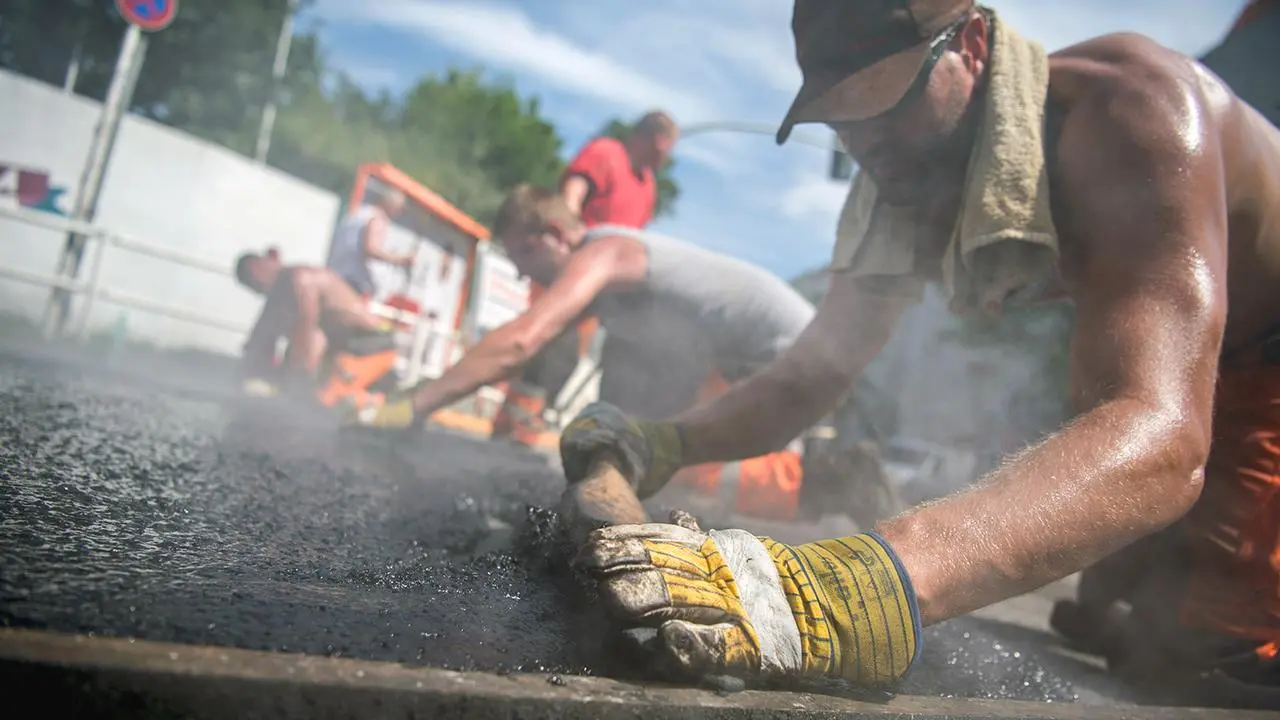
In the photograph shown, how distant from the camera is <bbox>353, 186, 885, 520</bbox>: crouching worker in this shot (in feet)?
9.04

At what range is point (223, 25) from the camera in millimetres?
19125

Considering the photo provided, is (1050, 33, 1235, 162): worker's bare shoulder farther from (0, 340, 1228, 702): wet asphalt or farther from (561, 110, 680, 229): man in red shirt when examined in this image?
(561, 110, 680, 229): man in red shirt

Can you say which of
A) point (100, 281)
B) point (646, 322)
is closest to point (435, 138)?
point (100, 281)

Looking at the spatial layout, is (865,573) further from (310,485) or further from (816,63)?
(310,485)

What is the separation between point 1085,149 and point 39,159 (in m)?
9.87

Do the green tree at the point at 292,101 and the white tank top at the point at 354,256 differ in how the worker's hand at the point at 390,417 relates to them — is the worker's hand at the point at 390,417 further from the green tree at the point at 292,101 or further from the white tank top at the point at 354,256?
the green tree at the point at 292,101

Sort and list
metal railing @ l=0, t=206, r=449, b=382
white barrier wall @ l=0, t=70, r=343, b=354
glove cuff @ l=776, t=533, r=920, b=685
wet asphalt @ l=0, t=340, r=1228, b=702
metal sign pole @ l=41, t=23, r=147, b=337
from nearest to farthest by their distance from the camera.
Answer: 1. wet asphalt @ l=0, t=340, r=1228, b=702
2. glove cuff @ l=776, t=533, r=920, b=685
3. metal railing @ l=0, t=206, r=449, b=382
4. metal sign pole @ l=41, t=23, r=147, b=337
5. white barrier wall @ l=0, t=70, r=343, b=354

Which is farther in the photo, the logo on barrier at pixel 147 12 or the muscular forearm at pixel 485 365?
the logo on barrier at pixel 147 12

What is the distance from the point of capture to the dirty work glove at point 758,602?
2.84 ft

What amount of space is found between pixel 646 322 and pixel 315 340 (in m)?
3.33

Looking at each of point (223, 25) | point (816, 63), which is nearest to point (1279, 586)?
point (816, 63)

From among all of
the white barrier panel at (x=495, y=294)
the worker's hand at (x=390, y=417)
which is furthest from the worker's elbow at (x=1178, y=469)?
the white barrier panel at (x=495, y=294)

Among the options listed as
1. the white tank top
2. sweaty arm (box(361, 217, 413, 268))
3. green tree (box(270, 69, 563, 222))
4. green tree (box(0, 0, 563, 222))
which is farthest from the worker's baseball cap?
green tree (box(270, 69, 563, 222))

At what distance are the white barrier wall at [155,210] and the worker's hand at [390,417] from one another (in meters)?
5.47
